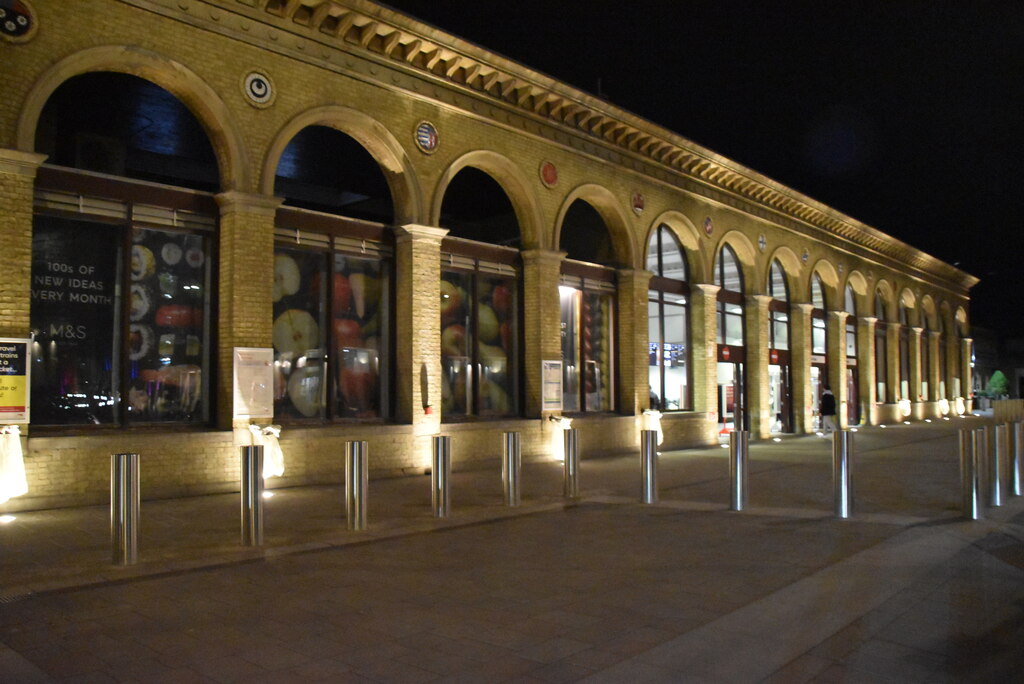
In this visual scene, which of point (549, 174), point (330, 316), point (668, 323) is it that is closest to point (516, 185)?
point (549, 174)

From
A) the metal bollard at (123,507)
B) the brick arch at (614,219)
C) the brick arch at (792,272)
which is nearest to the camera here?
the metal bollard at (123,507)

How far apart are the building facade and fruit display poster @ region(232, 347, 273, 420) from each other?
0.21 meters

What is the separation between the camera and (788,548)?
8039mm

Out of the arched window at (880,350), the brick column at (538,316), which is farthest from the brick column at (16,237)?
the arched window at (880,350)

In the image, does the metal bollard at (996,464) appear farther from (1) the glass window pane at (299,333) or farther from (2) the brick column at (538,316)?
(1) the glass window pane at (299,333)

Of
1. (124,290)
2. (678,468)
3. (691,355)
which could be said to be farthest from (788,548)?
(691,355)

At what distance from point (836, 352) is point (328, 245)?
23.6m

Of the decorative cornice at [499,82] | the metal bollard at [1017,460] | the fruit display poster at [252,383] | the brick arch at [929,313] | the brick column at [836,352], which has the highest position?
the decorative cornice at [499,82]

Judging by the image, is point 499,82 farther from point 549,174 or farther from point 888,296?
point 888,296

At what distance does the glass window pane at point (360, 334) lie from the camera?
14.9 metres

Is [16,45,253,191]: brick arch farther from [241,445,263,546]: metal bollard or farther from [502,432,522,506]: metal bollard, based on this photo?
[502,432,522,506]: metal bollard

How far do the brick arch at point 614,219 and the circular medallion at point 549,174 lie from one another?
102 cm

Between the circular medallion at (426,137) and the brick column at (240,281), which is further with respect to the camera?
the circular medallion at (426,137)

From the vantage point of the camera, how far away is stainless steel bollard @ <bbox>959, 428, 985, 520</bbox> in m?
9.77
